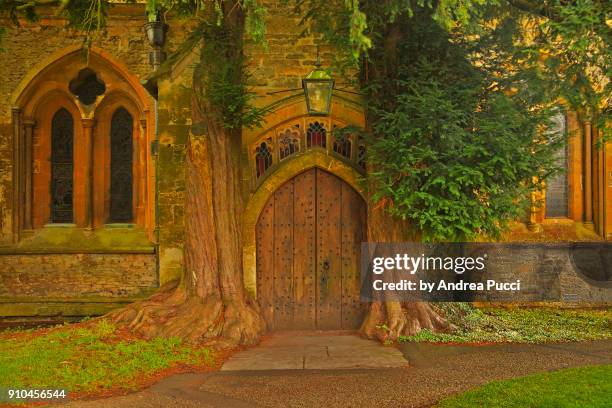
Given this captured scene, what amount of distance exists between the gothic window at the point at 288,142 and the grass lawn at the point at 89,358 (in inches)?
134

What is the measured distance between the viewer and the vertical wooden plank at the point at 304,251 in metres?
8.45

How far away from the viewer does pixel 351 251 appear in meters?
8.48

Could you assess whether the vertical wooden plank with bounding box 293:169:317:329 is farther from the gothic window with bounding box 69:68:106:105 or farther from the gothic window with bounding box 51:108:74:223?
the gothic window with bounding box 51:108:74:223

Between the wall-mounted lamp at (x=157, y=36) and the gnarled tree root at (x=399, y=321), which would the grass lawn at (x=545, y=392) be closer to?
the gnarled tree root at (x=399, y=321)

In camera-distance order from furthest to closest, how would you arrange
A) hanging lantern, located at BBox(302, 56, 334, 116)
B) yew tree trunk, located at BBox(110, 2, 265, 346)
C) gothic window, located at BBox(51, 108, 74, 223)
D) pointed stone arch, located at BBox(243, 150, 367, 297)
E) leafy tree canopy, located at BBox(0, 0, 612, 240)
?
gothic window, located at BBox(51, 108, 74, 223) < pointed stone arch, located at BBox(243, 150, 367, 297) < yew tree trunk, located at BBox(110, 2, 265, 346) < hanging lantern, located at BBox(302, 56, 334, 116) < leafy tree canopy, located at BBox(0, 0, 612, 240)

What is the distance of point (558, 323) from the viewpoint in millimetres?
8359

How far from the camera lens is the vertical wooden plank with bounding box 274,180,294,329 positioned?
845 centimetres

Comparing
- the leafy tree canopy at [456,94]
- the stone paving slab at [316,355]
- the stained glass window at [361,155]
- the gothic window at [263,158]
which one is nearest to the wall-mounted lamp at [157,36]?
the leafy tree canopy at [456,94]

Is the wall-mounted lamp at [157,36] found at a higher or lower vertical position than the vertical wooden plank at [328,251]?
higher

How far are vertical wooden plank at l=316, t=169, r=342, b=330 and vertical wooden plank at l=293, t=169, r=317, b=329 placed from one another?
0.10m

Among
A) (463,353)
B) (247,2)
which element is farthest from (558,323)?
(247,2)

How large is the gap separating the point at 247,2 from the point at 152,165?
610 cm

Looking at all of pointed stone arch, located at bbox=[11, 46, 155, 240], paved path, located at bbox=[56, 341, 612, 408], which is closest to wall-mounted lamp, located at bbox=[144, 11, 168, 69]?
pointed stone arch, located at bbox=[11, 46, 155, 240]

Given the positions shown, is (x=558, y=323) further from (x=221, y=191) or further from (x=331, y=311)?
(x=221, y=191)
